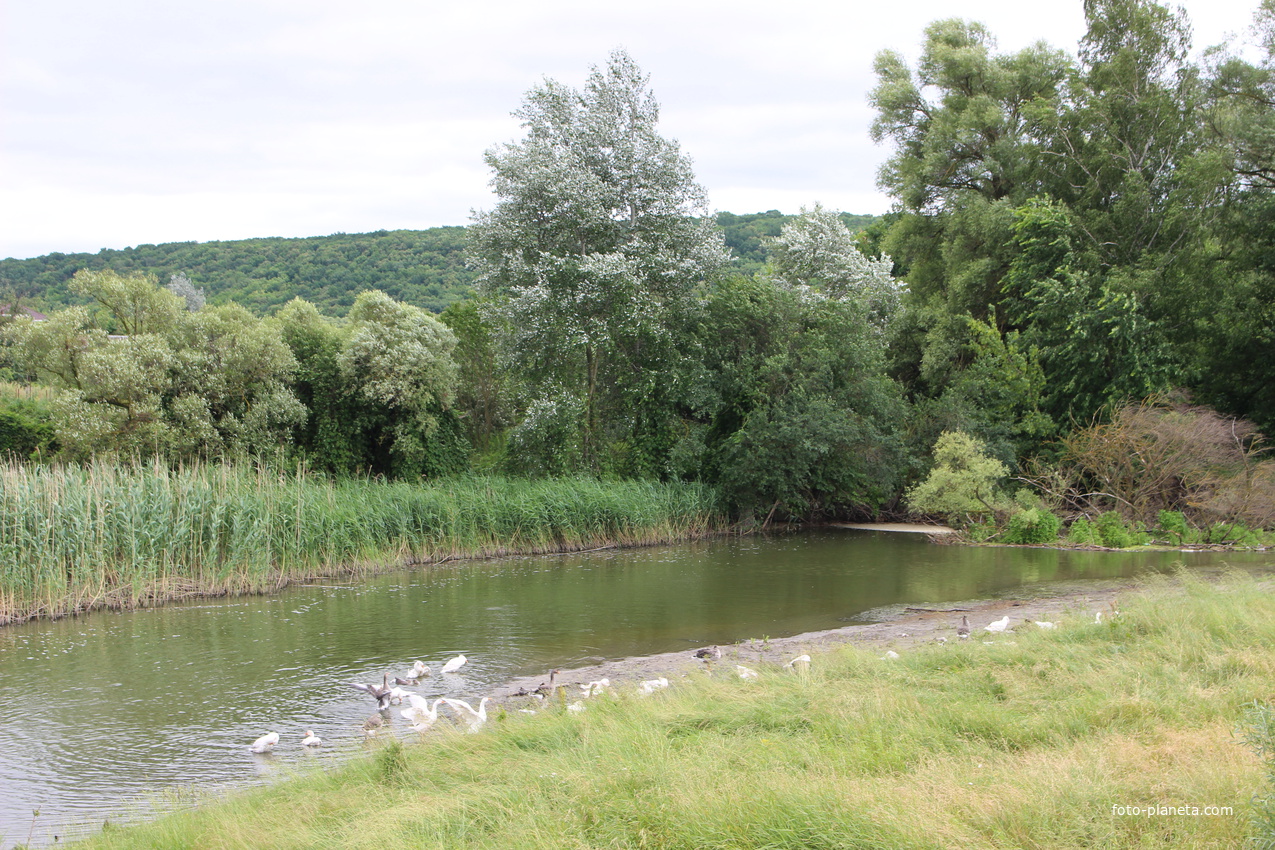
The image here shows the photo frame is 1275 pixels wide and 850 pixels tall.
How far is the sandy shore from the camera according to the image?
386 inches

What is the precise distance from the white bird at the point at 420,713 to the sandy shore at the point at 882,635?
88cm

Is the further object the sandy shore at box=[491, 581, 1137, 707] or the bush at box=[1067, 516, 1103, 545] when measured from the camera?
the bush at box=[1067, 516, 1103, 545]

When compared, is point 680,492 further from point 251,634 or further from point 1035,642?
point 1035,642

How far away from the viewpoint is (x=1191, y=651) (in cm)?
693

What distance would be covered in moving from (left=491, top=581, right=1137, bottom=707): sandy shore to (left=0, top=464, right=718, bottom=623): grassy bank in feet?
25.6

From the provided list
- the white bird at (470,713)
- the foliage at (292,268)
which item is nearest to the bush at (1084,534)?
the white bird at (470,713)

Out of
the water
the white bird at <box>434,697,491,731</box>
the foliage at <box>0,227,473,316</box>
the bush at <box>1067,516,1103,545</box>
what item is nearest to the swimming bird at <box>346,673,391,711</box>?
the water

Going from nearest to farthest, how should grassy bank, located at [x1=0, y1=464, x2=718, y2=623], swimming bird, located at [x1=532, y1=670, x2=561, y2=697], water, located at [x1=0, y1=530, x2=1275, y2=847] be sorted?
water, located at [x1=0, y1=530, x2=1275, y2=847]
swimming bird, located at [x1=532, y1=670, x2=561, y2=697]
grassy bank, located at [x1=0, y1=464, x2=718, y2=623]

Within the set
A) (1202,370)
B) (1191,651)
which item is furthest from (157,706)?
(1202,370)

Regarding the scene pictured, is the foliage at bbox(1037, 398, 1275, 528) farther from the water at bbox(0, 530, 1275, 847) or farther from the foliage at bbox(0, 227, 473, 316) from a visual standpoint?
the foliage at bbox(0, 227, 473, 316)

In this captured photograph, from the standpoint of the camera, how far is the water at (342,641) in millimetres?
7738

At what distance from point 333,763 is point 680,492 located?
16681 millimetres

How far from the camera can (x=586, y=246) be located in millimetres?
23312

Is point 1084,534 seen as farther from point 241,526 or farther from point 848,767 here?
point 241,526
